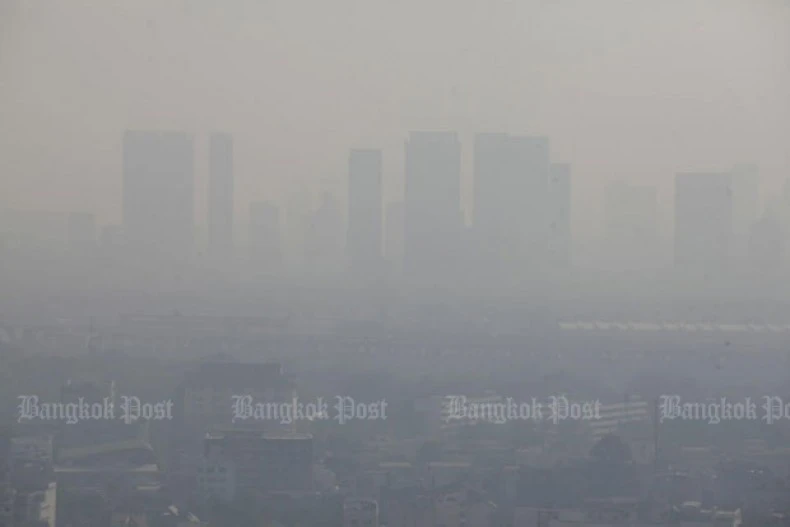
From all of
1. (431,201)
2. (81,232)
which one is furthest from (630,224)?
(81,232)

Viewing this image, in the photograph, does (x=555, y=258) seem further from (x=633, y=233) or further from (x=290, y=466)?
(x=290, y=466)

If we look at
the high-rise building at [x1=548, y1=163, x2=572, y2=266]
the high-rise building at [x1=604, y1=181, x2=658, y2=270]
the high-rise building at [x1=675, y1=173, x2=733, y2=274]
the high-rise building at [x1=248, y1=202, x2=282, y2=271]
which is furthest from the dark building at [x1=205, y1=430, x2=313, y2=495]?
the high-rise building at [x1=675, y1=173, x2=733, y2=274]

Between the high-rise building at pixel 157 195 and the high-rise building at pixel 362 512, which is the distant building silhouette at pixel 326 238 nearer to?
the high-rise building at pixel 157 195

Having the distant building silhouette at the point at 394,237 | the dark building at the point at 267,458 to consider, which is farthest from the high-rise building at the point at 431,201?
the dark building at the point at 267,458

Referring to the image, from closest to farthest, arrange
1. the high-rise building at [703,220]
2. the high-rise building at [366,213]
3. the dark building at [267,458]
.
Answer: the dark building at [267,458] → the high-rise building at [366,213] → the high-rise building at [703,220]

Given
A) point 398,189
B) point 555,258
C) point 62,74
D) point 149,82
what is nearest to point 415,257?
point 398,189

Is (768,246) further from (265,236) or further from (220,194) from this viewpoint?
(220,194)
